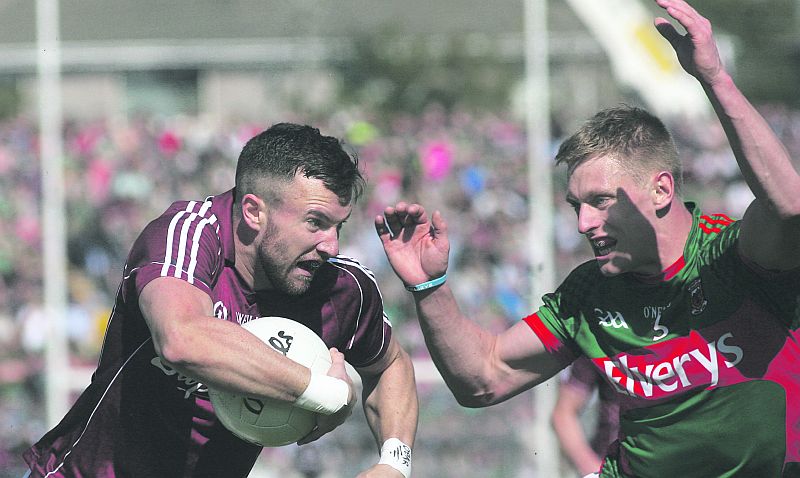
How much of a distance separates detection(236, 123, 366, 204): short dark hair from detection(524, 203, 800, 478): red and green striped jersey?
1.04m

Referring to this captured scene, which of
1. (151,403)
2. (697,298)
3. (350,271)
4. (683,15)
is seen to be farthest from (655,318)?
(151,403)

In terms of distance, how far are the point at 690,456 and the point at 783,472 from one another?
1.01 feet

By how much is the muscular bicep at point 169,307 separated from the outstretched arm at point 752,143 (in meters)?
1.71

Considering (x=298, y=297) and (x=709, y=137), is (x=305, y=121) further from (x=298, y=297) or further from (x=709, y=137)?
(x=298, y=297)

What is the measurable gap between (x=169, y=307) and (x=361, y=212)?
5840 millimetres

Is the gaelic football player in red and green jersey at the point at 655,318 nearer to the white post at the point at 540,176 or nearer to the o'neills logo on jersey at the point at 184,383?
the o'neills logo on jersey at the point at 184,383

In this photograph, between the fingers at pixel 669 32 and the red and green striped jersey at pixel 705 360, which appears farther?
the red and green striped jersey at pixel 705 360

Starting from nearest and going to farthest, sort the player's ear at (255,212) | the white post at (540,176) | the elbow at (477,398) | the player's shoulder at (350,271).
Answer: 1. the player's ear at (255,212)
2. the elbow at (477,398)
3. the player's shoulder at (350,271)
4. the white post at (540,176)

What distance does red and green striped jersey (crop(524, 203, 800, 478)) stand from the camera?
379 centimetres

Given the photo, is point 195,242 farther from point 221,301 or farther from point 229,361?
point 229,361

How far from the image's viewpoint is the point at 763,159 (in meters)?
3.29

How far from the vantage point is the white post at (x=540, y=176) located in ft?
24.7

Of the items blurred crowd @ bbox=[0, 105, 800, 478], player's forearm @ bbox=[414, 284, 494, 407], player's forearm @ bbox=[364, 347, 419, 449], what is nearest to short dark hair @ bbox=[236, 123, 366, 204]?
player's forearm @ bbox=[414, 284, 494, 407]

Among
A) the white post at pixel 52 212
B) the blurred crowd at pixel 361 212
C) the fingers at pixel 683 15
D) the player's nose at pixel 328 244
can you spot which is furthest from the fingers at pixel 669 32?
the white post at pixel 52 212
